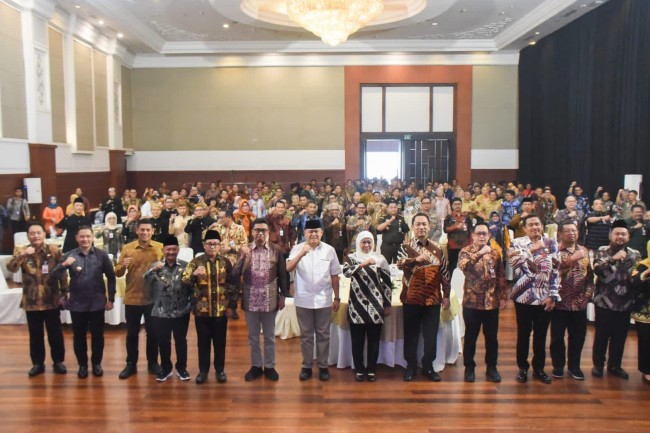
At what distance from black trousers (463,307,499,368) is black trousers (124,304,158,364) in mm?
3105

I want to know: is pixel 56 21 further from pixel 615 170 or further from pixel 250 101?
pixel 615 170

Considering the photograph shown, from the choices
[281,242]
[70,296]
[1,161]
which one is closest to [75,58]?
[1,161]

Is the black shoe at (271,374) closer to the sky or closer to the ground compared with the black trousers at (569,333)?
closer to the ground

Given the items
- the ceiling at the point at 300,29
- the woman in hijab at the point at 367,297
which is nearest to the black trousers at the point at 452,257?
the woman in hijab at the point at 367,297

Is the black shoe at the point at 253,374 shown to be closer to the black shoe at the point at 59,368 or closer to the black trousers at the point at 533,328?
the black shoe at the point at 59,368

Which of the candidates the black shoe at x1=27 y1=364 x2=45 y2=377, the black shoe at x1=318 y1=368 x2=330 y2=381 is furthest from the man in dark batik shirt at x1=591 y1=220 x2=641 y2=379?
the black shoe at x1=27 y1=364 x2=45 y2=377

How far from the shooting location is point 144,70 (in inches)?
770

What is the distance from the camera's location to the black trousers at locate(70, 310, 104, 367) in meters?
5.30

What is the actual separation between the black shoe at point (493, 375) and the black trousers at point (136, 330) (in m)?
3.36

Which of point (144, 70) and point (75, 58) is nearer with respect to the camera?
point (75, 58)

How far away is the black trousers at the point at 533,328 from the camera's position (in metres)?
5.20

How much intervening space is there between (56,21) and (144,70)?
6.25m

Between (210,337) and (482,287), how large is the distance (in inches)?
105

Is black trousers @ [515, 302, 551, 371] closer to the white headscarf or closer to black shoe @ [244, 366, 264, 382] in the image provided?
the white headscarf
